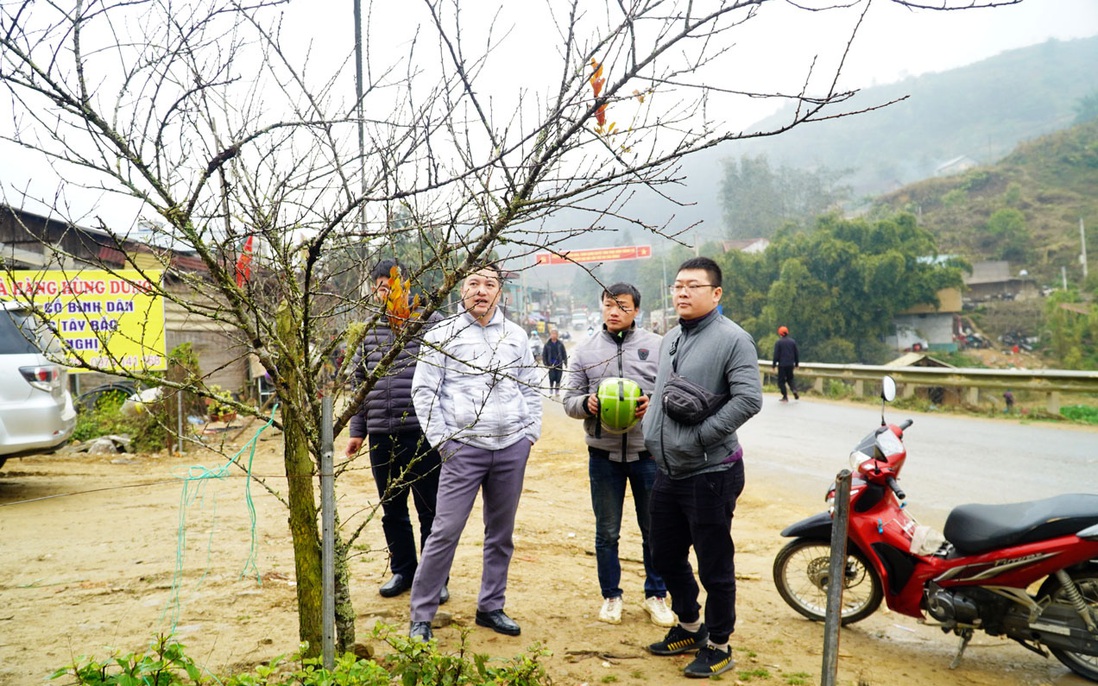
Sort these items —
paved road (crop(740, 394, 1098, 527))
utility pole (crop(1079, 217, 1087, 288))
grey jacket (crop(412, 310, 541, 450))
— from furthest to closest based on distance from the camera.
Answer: utility pole (crop(1079, 217, 1087, 288)) < paved road (crop(740, 394, 1098, 527)) < grey jacket (crop(412, 310, 541, 450))

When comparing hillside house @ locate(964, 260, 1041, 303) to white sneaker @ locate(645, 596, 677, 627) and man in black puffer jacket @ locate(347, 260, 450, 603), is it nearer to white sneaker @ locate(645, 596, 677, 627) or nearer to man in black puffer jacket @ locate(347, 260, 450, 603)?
white sneaker @ locate(645, 596, 677, 627)

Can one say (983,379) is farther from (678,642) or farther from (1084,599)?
(678,642)

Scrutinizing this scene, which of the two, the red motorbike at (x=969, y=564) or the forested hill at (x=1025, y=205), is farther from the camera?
the forested hill at (x=1025, y=205)

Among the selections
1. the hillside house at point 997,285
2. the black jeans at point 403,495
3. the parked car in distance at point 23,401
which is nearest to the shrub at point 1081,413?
the black jeans at point 403,495

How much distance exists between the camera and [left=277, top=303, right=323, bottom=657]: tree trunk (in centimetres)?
268

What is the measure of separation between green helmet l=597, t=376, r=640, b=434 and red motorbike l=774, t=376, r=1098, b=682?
119 centimetres

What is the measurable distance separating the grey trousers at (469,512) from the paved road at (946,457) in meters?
4.56

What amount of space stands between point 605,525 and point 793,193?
3557 inches

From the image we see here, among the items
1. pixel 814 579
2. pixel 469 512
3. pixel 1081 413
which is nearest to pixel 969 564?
pixel 814 579

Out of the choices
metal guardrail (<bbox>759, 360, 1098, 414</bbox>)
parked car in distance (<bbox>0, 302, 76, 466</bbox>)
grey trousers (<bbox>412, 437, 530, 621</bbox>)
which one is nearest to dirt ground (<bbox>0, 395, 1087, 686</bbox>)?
grey trousers (<bbox>412, 437, 530, 621</bbox>)

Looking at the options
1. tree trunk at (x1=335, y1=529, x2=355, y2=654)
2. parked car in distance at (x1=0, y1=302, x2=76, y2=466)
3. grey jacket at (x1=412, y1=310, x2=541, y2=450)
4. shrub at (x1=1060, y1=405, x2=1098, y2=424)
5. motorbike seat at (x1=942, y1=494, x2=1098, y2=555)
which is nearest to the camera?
tree trunk at (x1=335, y1=529, x2=355, y2=654)

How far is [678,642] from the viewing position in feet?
12.6

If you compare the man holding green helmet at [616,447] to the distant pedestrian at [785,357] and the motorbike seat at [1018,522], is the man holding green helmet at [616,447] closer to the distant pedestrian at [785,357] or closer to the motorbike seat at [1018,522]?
the motorbike seat at [1018,522]

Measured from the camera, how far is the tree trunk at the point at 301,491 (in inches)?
105
